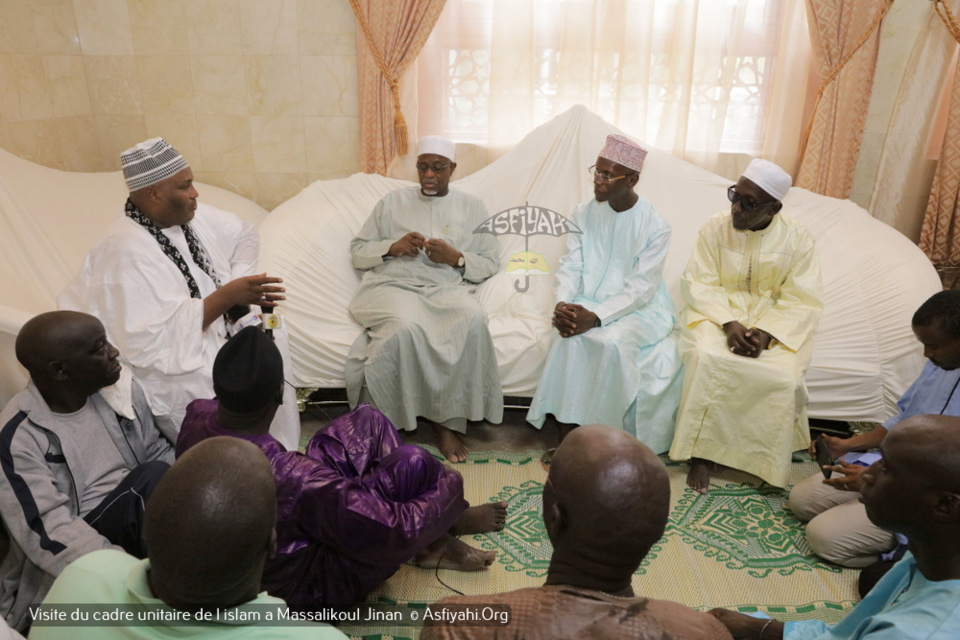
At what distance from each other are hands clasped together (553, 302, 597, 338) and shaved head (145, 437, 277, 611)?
2.25 metres

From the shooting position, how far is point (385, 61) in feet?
15.4

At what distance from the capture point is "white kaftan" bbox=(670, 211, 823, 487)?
2.95 meters

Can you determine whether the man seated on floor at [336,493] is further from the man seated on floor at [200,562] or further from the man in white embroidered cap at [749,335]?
the man in white embroidered cap at [749,335]

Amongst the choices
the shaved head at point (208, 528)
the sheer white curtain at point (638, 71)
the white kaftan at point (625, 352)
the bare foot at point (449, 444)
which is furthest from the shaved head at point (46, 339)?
the sheer white curtain at point (638, 71)

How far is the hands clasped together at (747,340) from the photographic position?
119 inches

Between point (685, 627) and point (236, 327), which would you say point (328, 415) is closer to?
point (236, 327)

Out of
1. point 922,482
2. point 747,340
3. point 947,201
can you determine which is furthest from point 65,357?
point 947,201

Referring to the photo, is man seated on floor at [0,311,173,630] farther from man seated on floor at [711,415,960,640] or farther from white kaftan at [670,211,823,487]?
white kaftan at [670,211,823,487]

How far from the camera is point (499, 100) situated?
4805 mm

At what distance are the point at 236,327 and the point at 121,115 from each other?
10.7ft

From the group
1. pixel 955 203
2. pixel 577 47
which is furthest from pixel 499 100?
pixel 955 203

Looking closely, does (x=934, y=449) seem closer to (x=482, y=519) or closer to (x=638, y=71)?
(x=482, y=519)

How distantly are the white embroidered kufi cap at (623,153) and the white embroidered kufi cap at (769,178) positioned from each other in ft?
1.67

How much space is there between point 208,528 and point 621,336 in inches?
96.1
